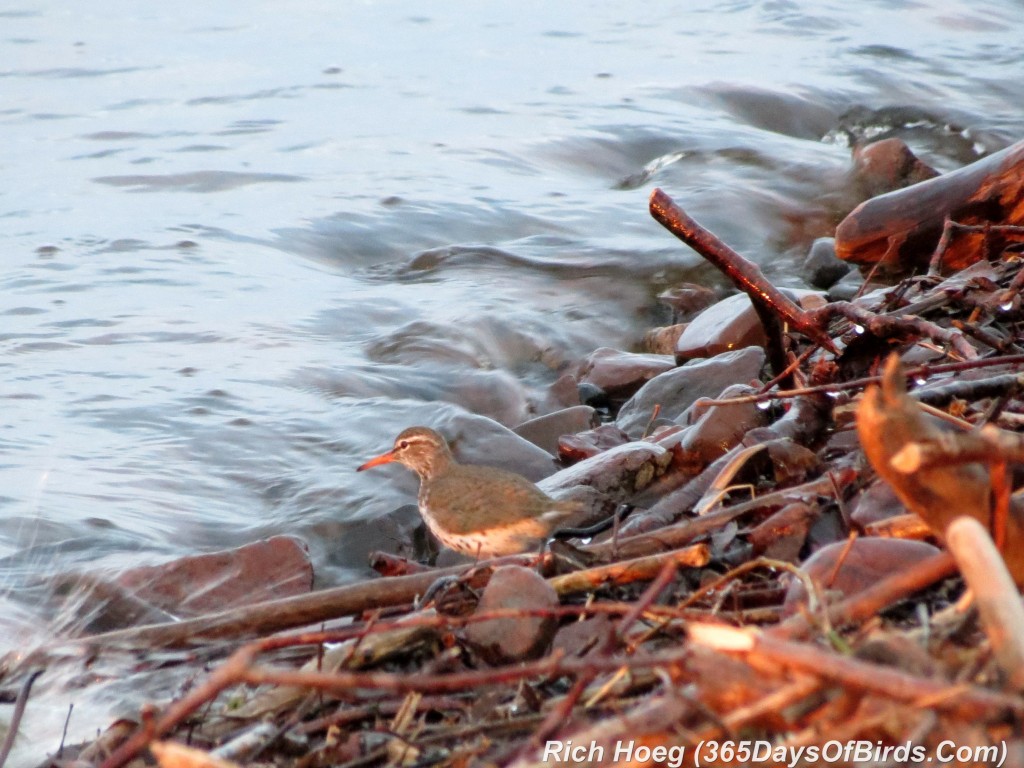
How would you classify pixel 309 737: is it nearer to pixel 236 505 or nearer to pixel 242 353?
pixel 236 505

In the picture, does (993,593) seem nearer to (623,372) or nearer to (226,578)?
(226,578)

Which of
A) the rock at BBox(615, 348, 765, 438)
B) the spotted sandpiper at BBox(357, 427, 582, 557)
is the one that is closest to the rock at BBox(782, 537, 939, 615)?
the spotted sandpiper at BBox(357, 427, 582, 557)

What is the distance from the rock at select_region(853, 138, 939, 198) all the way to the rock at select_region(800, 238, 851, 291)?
2.06 metres

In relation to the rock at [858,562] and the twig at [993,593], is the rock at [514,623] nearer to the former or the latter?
the rock at [858,562]

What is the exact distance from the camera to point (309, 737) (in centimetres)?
274

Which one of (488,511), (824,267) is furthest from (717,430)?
(824,267)

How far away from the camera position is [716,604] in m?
2.83

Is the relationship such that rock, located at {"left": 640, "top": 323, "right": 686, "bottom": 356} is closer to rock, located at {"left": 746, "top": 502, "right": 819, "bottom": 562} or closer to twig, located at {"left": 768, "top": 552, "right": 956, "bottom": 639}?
rock, located at {"left": 746, "top": 502, "right": 819, "bottom": 562}

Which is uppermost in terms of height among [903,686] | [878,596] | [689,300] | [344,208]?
[903,686]

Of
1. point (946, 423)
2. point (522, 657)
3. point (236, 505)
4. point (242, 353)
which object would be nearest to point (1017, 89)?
point (242, 353)

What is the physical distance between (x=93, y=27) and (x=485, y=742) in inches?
582

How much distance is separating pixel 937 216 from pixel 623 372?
1835 mm

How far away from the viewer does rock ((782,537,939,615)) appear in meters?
2.62

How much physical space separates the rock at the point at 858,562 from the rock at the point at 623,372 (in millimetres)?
4169
